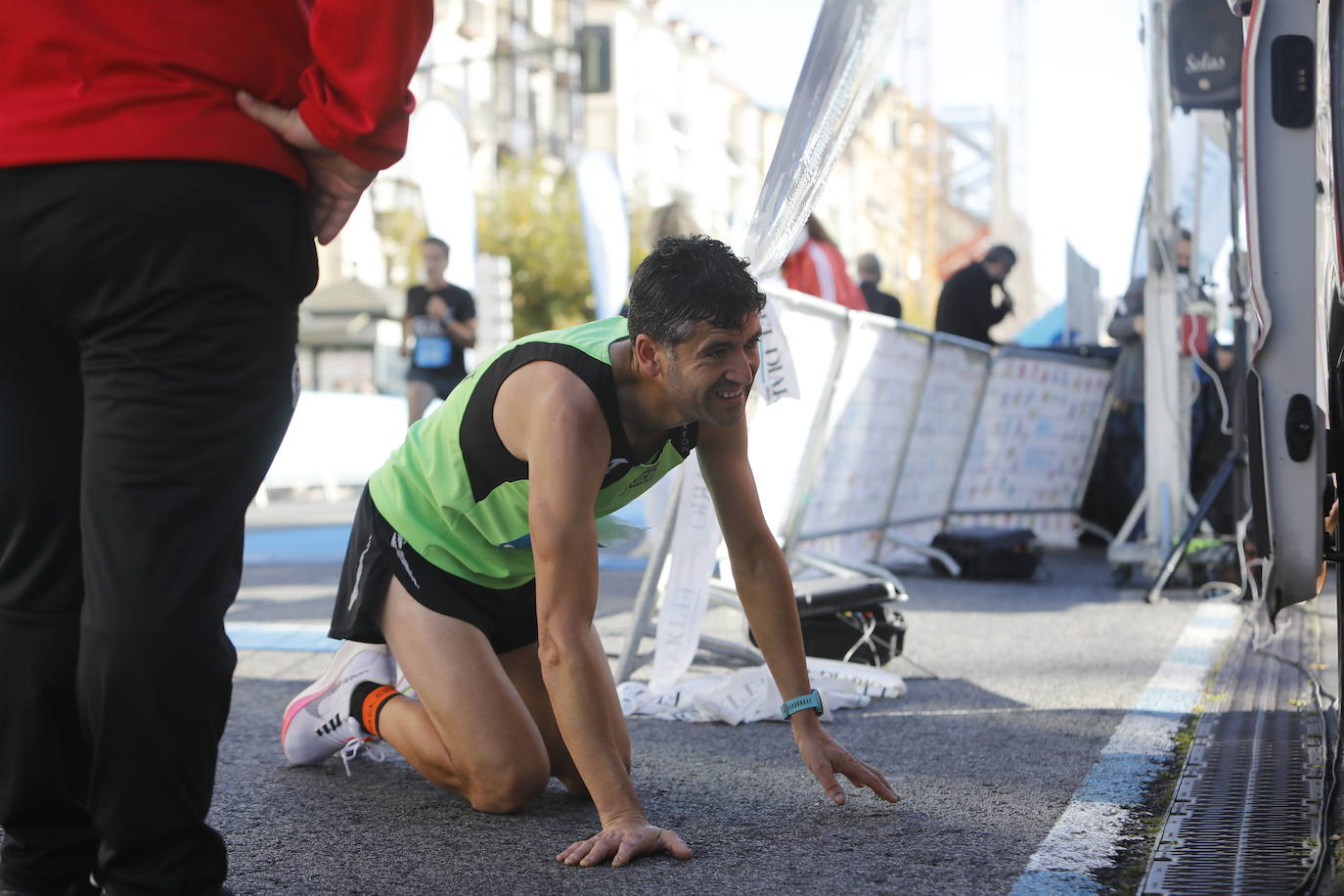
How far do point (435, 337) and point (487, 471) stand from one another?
8.04 meters

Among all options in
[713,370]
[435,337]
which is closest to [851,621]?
[713,370]

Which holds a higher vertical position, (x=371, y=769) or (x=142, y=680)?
(x=142, y=680)

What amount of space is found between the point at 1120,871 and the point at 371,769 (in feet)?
6.42

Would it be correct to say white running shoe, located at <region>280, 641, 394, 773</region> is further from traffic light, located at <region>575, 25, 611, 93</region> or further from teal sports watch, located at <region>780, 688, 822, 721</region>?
traffic light, located at <region>575, 25, 611, 93</region>

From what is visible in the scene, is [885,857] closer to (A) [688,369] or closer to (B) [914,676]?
(A) [688,369]

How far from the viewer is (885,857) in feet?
9.13

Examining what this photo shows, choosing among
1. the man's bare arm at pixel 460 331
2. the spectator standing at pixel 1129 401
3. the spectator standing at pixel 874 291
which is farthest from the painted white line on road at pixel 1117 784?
the spectator standing at pixel 874 291

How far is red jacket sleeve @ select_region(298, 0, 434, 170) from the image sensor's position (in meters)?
2.04

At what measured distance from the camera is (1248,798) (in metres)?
3.16

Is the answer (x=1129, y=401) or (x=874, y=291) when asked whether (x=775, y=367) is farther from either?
(x=874, y=291)

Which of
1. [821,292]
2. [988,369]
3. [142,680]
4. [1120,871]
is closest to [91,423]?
[142,680]

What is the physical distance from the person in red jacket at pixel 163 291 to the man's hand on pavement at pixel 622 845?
2.60 ft

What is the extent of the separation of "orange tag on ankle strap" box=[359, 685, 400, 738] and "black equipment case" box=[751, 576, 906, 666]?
6.29ft

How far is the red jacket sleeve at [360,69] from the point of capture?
2.04 meters
